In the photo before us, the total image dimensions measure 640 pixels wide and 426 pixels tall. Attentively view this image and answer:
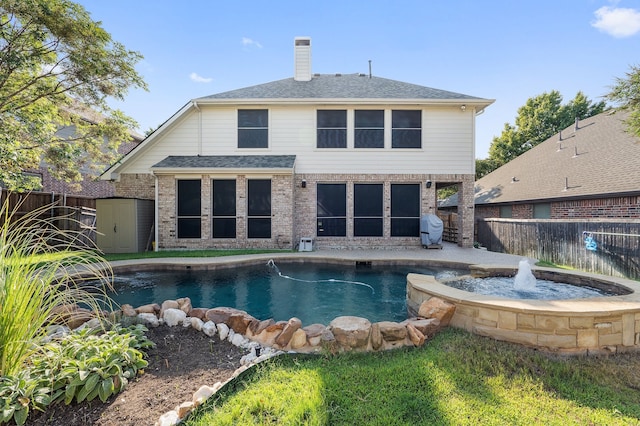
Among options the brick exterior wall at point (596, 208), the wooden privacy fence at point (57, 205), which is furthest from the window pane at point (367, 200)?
the wooden privacy fence at point (57, 205)

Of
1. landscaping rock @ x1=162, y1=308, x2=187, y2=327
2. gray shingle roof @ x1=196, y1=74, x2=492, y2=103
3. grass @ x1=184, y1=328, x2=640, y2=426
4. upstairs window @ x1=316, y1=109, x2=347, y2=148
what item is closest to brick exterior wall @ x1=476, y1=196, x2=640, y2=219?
gray shingle roof @ x1=196, y1=74, x2=492, y2=103

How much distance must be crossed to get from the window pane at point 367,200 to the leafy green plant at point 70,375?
9.58m

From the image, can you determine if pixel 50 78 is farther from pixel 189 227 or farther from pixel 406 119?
pixel 406 119

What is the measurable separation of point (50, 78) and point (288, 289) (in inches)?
346

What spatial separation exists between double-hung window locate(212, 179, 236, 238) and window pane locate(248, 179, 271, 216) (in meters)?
0.66

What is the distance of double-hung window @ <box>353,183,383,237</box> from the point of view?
1150 cm

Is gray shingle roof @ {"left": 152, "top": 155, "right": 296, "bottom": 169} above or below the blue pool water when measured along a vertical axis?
above

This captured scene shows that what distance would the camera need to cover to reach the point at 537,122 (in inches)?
985

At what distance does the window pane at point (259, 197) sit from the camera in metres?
11.0

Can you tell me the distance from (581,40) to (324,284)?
11945mm

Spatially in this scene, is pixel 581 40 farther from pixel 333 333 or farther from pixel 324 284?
pixel 333 333

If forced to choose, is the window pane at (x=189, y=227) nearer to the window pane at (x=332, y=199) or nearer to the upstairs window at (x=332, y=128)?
the window pane at (x=332, y=199)

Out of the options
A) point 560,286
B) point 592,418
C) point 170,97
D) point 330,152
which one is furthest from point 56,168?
point 560,286

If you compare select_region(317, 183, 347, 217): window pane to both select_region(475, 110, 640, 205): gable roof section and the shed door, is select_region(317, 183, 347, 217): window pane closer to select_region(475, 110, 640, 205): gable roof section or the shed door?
the shed door
